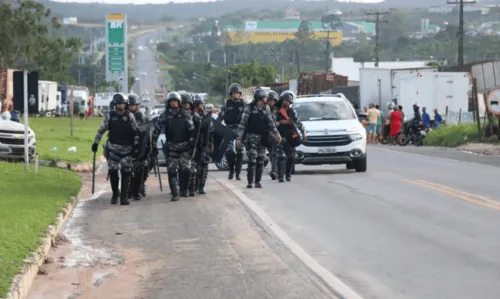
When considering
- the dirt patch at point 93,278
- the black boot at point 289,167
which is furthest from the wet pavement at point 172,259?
the black boot at point 289,167

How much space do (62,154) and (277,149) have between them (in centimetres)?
1098

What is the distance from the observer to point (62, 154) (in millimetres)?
31953

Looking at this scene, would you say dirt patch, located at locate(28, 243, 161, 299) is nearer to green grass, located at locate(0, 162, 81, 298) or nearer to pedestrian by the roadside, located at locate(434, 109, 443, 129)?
green grass, located at locate(0, 162, 81, 298)

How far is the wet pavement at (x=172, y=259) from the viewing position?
10695mm

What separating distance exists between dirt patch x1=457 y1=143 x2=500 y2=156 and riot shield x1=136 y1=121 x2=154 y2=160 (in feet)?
56.6

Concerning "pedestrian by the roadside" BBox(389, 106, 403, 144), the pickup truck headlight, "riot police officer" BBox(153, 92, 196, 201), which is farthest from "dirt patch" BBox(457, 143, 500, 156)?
"riot police officer" BBox(153, 92, 196, 201)

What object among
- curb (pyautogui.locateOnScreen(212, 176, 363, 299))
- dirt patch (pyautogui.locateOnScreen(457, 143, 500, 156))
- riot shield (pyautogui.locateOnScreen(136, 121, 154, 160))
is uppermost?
riot shield (pyautogui.locateOnScreen(136, 121, 154, 160))

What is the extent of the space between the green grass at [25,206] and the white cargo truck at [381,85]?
2744 cm

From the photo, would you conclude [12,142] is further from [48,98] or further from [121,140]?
[48,98]

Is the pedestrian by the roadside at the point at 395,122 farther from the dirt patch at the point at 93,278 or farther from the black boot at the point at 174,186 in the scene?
the dirt patch at the point at 93,278

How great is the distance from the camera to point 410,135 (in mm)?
45094

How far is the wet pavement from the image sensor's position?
10.7 metres

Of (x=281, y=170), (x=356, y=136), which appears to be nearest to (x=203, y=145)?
(x=281, y=170)

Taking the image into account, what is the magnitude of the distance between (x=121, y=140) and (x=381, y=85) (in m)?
35.4
